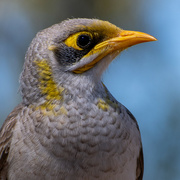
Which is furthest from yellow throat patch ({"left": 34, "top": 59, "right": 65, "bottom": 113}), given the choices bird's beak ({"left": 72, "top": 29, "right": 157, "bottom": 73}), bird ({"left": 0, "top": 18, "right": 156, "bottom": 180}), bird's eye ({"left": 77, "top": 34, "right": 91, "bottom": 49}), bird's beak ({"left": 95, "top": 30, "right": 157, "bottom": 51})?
bird's beak ({"left": 95, "top": 30, "right": 157, "bottom": 51})

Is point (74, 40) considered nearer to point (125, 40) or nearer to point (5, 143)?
point (125, 40)

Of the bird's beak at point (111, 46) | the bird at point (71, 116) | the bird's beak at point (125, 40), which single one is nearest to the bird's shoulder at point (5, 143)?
the bird at point (71, 116)

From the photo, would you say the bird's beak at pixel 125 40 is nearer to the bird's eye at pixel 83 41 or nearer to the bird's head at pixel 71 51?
the bird's head at pixel 71 51

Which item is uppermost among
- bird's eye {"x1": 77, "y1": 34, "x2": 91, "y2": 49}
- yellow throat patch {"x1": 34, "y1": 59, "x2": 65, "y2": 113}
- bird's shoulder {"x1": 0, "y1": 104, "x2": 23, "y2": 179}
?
bird's eye {"x1": 77, "y1": 34, "x2": 91, "y2": 49}

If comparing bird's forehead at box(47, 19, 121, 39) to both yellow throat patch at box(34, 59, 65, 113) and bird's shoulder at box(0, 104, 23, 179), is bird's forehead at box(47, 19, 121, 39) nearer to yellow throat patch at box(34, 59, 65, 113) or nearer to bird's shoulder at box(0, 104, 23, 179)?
yellow throat patch at box(34, 59, 65, 113)

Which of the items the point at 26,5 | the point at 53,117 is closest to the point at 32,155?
the point at 53,117

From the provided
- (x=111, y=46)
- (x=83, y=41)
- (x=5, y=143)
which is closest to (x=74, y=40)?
(x=83, y=41)

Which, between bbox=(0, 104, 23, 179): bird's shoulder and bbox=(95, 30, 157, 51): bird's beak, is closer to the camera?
bbox=(95, 30, 157, 51): bird's beak
